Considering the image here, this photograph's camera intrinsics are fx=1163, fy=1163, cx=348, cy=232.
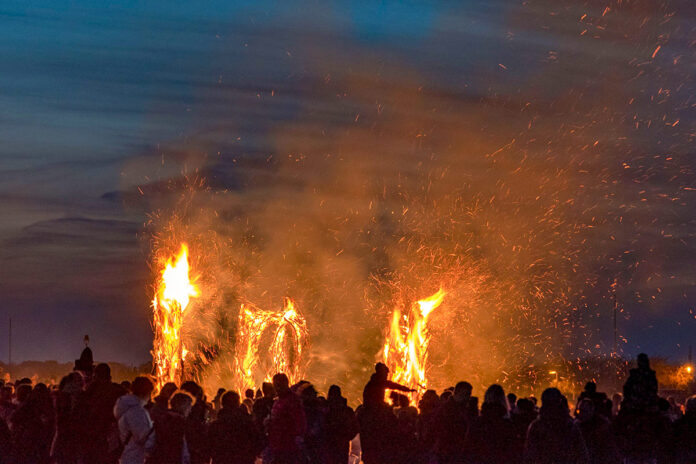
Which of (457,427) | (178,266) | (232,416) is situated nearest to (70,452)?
(232,416)

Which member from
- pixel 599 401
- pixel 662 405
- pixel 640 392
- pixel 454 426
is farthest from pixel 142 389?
pixel 662 405

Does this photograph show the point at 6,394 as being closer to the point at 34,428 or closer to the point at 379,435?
the point at 34,428

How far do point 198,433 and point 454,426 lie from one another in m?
3.18

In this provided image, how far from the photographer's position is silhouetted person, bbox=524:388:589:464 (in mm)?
12930

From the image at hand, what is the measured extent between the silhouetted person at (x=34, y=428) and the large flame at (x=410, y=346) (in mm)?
13883

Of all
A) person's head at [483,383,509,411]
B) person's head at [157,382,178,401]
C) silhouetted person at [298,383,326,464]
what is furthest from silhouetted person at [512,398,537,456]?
person's head at [157,382,178,401]

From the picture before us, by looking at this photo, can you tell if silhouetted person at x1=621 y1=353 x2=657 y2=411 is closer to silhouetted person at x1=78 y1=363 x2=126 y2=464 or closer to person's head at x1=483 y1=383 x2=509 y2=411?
person's head at x1=483 y1=383 x2=509 y2=411

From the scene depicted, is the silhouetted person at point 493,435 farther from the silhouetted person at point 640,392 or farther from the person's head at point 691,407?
the person's head at point 691,407

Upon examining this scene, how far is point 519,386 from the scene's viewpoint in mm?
81000

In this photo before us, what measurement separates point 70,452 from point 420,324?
53.8 ft

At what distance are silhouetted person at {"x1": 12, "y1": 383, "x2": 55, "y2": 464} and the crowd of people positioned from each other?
0.01 metres

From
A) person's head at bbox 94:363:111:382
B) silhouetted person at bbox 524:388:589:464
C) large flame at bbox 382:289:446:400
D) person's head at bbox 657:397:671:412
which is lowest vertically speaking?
silhouetted person at bbox 524:388:589:464

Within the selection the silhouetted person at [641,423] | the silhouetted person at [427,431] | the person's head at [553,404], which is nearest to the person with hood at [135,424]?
the silhouetted person at [427,431]

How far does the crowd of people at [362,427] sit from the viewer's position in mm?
Answer: 13172
